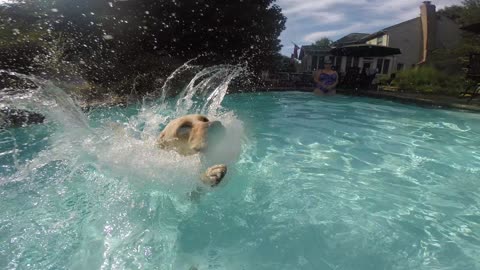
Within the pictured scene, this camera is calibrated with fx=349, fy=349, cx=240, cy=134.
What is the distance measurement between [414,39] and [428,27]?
198 centimetres

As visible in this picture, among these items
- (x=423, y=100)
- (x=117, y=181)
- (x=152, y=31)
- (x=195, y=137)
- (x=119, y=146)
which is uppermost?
(x=152, y=31)

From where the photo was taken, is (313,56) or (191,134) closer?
(191,134)

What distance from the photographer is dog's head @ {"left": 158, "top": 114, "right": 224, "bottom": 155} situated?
3.23m

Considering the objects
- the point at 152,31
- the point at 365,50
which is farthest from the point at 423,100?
the point at 152,31

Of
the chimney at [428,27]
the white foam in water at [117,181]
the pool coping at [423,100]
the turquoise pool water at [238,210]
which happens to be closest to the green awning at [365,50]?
the pool coping at [423,100]

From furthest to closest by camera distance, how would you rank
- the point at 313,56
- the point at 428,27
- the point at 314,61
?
the point at 314,61
the point at 313,56
the point at 428,27

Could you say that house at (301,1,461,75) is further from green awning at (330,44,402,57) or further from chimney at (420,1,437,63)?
green awning at (330,44,402,57)

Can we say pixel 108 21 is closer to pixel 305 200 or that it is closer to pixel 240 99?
pixel 240 99

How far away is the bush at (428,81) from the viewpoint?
56.2 ft

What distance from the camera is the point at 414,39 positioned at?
30.8 metres

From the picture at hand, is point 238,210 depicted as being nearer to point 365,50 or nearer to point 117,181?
point 117,181

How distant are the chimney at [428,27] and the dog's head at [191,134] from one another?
1197 inches

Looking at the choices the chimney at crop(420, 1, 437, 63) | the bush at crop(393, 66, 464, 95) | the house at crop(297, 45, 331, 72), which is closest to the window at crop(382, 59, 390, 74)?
the chimney at crop(420, 1, 437, 63)

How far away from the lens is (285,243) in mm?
3014
